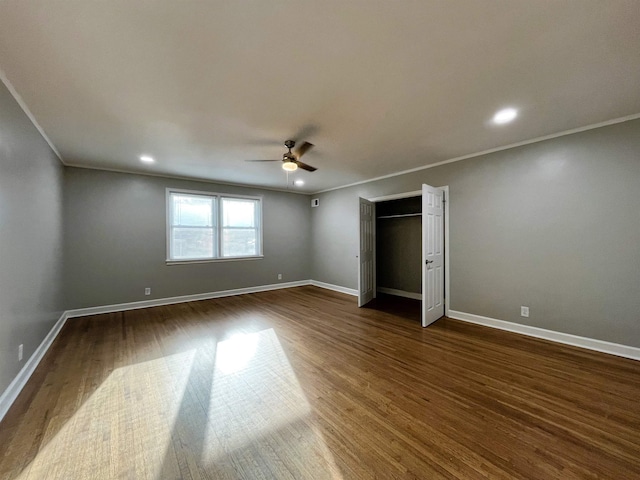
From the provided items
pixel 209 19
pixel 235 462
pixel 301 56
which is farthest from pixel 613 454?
pixel 209 19

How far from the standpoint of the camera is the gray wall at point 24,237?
203 cm

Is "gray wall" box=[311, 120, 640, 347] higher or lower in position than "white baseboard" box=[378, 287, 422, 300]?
higher

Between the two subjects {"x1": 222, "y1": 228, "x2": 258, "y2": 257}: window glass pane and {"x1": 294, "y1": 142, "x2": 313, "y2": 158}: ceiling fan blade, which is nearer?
{"x1": 294, "y1": 142, "x2": 313, "y2": 158}: ceiling fan blade

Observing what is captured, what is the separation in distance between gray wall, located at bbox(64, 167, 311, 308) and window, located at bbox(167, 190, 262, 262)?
0.16m

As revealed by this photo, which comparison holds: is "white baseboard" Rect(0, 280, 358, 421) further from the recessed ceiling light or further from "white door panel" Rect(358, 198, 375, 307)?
the recessed ceiling light

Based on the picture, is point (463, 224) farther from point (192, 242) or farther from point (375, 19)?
point (192, 242)

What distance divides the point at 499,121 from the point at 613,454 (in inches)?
115

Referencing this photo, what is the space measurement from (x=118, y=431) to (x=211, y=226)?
4380 millimetres

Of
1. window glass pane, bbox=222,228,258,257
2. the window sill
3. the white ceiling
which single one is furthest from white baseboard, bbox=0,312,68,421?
window glass pane, bbox=222,228,258,257

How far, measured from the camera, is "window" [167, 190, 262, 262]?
5.30 metres

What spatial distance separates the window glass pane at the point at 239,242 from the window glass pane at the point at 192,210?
49 cm

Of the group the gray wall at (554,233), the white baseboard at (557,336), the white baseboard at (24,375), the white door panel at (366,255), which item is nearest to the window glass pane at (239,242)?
the white door panel at (366,255)

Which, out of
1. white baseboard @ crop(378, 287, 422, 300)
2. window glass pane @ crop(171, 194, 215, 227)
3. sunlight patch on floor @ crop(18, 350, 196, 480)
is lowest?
sunlight patch on floor @ crop(18, 350, 196, 480)

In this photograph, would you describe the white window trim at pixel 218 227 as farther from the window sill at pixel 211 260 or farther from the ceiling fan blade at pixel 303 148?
the ceiling fan blade at pixel 303 148
